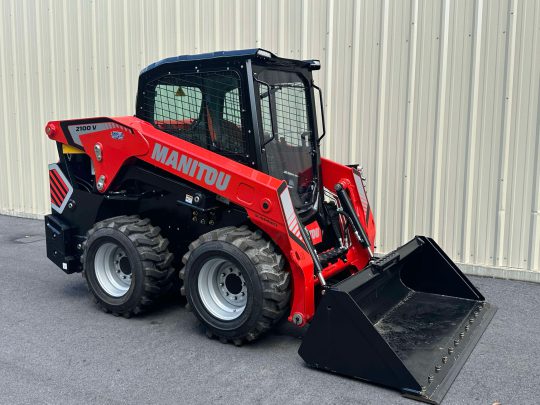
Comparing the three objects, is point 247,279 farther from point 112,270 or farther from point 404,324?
point 112,270

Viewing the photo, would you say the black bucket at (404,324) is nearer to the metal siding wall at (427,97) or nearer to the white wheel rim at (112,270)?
the metal siding wall at (427,97)

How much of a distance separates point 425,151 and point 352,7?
6.26ft

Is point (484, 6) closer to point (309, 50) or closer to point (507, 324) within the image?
point (309, 50)

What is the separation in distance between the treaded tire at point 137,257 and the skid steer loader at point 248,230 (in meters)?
0.01

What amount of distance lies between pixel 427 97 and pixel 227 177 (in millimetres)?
3132

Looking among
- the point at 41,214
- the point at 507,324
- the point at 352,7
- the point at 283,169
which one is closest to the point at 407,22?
the point at 352,7

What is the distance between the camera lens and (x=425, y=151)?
667 cm

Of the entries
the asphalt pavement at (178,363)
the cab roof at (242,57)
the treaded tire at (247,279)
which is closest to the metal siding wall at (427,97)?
the asphalt pavement at (178,363)

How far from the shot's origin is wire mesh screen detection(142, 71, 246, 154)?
4688mm

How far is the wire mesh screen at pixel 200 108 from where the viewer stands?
15.4 ft

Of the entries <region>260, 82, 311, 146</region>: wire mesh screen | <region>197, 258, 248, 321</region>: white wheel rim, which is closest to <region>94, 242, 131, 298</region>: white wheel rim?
<region>197, 258, 248, 321</region>: white wheel rim

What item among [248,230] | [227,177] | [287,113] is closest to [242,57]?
[287,113]

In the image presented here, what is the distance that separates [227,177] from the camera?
14.7 ft

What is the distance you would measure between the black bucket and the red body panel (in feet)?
1.17
